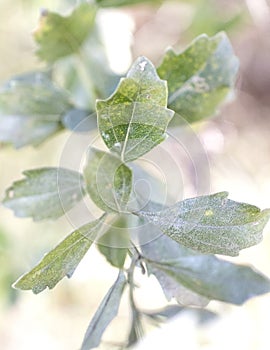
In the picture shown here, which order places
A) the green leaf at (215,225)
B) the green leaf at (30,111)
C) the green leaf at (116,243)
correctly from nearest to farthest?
the green leaf at (215,225) → the green leaf at (116,243) → the green leaf at (30,111)

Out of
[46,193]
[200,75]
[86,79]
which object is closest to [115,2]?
[86,79]

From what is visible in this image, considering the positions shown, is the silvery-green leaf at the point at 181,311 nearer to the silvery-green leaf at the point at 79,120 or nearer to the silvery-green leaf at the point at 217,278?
the silvery-green leaf at the point at 217,278

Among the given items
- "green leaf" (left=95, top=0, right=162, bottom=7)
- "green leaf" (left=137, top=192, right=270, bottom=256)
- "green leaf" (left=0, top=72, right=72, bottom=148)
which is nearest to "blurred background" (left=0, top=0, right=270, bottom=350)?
"green leaf" (left=95, top=0, right=162, bottom=7)

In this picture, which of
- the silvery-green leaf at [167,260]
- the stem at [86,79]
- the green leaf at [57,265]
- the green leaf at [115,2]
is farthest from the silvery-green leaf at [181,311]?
the green leaf at [115,2]

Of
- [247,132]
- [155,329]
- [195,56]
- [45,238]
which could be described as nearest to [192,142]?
[195,56]

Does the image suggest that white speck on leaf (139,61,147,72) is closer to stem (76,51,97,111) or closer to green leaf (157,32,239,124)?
green leaf (157,32,239,124)

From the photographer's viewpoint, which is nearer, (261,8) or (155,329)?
(155,329)

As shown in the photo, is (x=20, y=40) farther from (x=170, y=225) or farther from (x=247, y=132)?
(x=170, y=225)
